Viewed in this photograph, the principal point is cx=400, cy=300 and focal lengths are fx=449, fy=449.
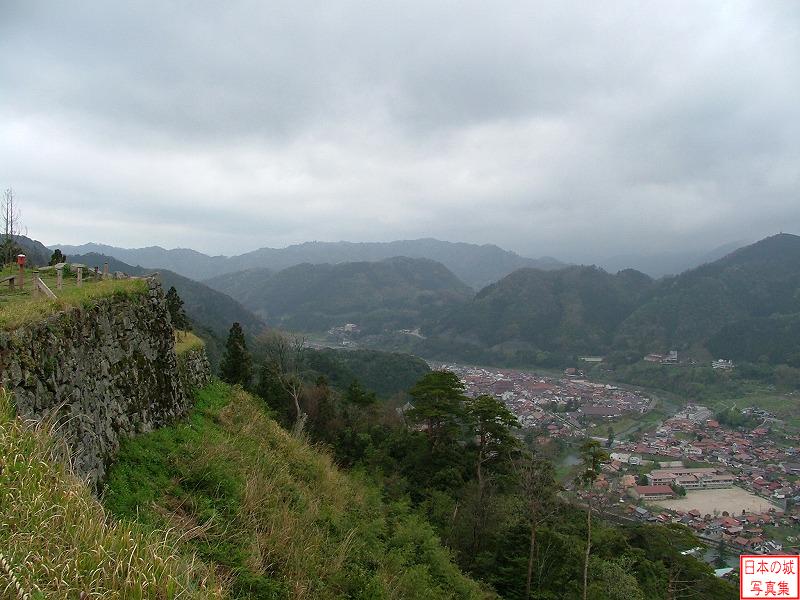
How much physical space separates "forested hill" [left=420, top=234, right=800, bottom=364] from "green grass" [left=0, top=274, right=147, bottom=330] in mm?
88223

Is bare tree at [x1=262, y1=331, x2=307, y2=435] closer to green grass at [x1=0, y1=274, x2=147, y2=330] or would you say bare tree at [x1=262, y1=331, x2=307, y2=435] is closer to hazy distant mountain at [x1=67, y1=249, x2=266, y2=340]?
green grass at [x1=0, y1=274, x2=147, y2=330]

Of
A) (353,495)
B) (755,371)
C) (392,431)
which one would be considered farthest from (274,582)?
(755,371)

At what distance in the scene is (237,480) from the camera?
6.10 m

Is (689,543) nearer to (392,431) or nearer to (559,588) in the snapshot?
(559,588)

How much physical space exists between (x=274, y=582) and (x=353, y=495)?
5.71 meters

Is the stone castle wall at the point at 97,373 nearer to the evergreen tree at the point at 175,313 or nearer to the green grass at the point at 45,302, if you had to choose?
the green grass at the point at 45,302

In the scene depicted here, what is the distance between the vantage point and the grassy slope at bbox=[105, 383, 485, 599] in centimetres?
454

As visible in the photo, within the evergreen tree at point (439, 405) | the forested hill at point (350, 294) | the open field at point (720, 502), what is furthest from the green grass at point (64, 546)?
the forested hill at point (350, 294)

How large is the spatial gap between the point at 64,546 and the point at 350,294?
5956 inches

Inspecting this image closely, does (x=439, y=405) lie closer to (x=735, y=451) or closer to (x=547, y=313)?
(x=735, y=451)

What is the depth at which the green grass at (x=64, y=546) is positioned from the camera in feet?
7.41

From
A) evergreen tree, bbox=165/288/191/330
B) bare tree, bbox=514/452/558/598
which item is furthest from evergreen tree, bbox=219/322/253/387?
bare tree, bbox=514/452/558/598

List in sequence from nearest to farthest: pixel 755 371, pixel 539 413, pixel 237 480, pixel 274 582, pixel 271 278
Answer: pixel 274 582 < pixel 237 480 < pixel 539 413 < pixel 755 371 < pixel 271 278

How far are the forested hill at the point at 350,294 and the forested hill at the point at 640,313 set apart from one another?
62.1 ft
